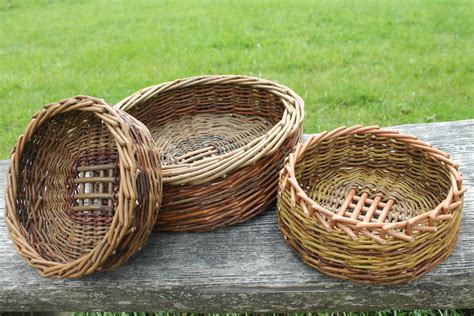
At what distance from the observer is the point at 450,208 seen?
1204mm

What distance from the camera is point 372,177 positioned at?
66.4 inches

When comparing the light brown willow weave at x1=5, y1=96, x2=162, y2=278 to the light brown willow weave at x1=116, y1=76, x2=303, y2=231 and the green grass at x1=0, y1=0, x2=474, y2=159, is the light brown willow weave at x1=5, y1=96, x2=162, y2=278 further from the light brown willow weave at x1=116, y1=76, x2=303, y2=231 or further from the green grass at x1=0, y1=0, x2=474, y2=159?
the green grass at x1=0, y1=0, x2=474, y2=159

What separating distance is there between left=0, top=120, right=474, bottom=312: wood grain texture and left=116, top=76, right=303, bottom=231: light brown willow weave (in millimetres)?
84

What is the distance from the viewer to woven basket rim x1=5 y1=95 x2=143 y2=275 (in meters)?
1.19

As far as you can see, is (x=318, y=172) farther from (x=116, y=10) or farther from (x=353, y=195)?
(x=116, y=10)

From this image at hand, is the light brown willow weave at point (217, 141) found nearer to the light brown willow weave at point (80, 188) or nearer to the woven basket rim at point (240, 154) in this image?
the woven basket rim at point (240, 154)

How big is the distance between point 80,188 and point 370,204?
843 mm

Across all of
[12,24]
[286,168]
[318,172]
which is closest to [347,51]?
[318,172]

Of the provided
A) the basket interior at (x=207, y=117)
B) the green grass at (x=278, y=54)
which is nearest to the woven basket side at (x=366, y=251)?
the basket interior at (x=207, y=117)

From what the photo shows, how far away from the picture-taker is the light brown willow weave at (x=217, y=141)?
1.41m

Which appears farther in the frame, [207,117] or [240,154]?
[207,117]

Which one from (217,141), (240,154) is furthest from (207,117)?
(240,154)

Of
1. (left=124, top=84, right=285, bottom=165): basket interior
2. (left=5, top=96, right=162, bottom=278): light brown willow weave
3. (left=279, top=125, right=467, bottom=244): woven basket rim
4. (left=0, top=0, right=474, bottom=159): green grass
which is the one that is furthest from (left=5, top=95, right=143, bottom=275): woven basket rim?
(left=0, top=0, right=474, bottom=159): green grass

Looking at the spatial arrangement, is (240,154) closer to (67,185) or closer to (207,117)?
(67,185)
